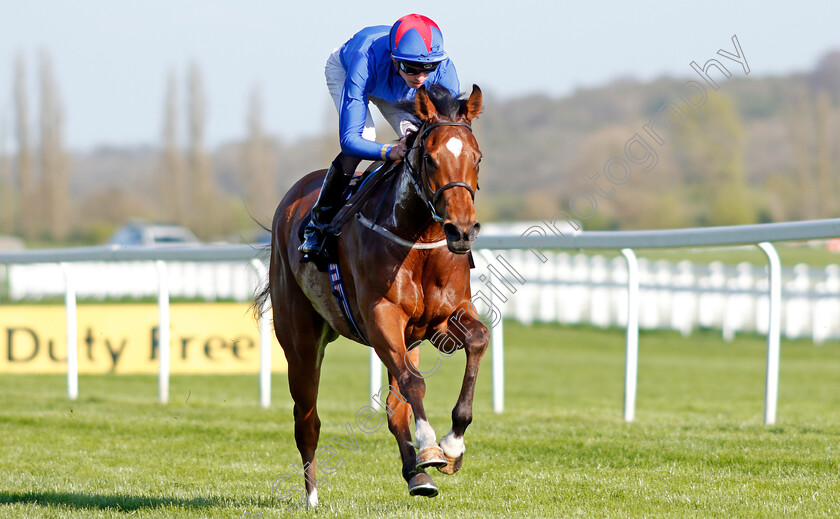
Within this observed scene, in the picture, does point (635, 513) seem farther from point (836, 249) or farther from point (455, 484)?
point (836, 249)

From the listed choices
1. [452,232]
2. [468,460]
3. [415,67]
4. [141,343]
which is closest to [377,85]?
[415,67]

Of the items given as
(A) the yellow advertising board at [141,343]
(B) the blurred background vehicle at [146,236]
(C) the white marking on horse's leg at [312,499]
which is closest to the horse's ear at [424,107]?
(C) the white marking on horse's leg at [312,499]

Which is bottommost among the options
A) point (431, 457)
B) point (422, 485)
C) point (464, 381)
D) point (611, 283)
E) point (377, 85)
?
point (611, 283)

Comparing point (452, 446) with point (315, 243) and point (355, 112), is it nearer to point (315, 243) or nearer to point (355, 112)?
point (315, 243)

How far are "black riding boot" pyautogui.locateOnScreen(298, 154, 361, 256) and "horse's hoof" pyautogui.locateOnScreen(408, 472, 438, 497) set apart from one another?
135 centimetres

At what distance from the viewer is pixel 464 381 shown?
3.89 m

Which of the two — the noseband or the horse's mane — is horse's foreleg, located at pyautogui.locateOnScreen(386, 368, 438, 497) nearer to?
the noseband

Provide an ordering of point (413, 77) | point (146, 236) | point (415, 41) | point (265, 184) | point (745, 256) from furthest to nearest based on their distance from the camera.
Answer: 1. point (265, 184)
2. point (745, 256)
3. point (146, 236)
4. point (413, 77)
5. point (415, 41)

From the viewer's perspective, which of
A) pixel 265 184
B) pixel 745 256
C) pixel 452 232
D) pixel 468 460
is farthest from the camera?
pixel 265 184

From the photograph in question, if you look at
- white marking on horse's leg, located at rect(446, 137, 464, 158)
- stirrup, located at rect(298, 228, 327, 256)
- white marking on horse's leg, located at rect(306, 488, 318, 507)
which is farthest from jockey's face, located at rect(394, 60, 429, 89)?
white marking on horse's leg, located at rect(306, 488, 318, 507)

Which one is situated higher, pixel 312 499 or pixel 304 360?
pixel 304 360

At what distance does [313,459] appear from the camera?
493 cm

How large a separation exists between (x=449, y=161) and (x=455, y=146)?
0.07m

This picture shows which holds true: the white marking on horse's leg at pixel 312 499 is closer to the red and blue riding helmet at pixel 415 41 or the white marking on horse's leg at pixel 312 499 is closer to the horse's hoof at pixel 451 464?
the horse's hoof at pixel 451 464
